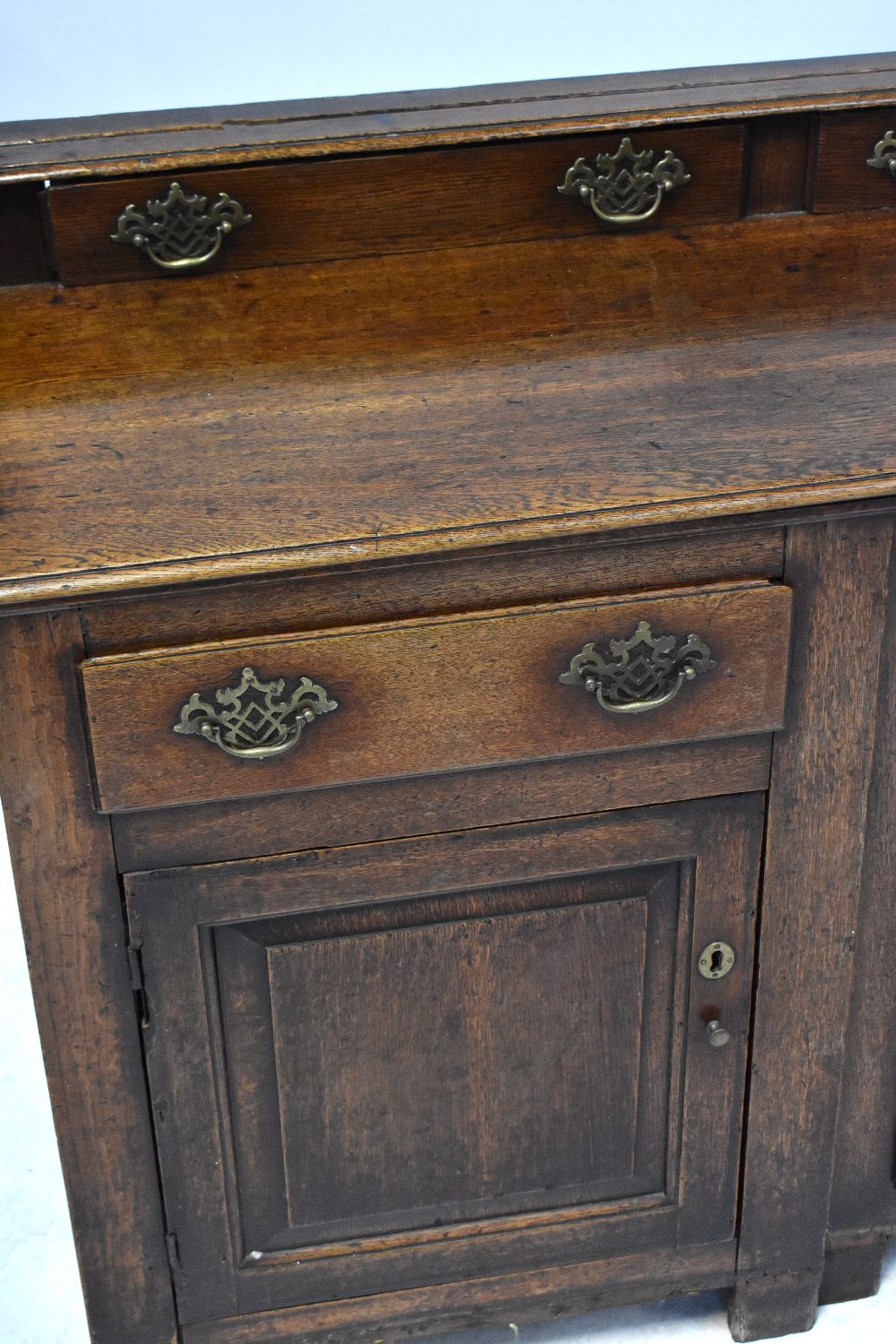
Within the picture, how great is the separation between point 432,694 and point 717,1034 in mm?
519

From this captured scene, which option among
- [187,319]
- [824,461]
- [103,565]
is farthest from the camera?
[187,319]

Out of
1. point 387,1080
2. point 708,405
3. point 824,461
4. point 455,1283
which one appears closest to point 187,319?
point 708,405

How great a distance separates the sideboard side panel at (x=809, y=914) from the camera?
4.66 ft

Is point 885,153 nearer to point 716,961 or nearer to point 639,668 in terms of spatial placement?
point 639,668

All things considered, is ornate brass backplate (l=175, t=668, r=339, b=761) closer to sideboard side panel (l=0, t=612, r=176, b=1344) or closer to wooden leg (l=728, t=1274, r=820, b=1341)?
sideboard side panel (l=0, t=612, r=176, b=1344)

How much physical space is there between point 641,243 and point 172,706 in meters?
0.75

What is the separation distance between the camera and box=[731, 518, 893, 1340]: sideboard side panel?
1419mm

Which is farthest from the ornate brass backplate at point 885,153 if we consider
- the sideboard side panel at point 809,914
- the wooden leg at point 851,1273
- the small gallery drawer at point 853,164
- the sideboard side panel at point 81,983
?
the wooden leg at point 851,1273

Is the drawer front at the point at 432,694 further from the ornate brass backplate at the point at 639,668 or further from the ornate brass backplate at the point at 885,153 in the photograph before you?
the ornate brass backplate at the point at 885,153

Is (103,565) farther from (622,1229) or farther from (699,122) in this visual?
(622,1229)

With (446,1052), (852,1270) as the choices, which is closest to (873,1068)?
(852,1270)

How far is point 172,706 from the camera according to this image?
132 centimetres

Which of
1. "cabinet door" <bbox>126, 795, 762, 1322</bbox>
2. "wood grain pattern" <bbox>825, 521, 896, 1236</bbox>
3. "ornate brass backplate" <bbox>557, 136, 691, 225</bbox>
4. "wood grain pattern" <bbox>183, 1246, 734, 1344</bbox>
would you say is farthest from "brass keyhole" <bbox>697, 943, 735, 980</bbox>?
"ornate brass backplate" <bbox>557, 136, 691, 225</bbox>

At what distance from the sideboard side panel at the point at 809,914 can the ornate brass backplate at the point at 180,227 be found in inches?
A: 26.6
